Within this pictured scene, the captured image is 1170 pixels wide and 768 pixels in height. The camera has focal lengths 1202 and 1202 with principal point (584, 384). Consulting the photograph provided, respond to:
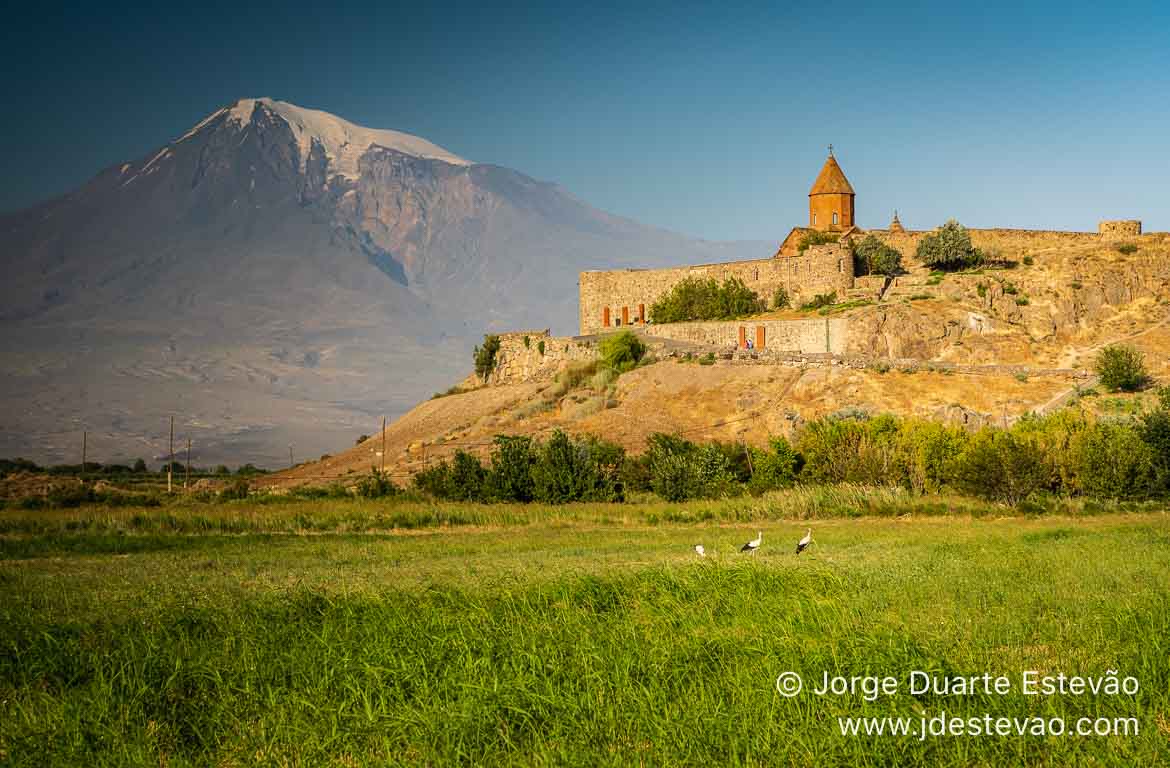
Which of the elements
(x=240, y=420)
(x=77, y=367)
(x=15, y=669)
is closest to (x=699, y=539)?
(x=15, y=669)

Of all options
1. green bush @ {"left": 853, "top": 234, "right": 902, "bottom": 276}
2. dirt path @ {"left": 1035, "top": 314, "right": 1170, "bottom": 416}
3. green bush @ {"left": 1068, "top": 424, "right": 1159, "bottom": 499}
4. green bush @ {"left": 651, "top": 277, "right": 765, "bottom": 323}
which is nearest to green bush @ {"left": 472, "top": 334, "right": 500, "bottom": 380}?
green bush @ {"left": 651, "top": 277, "right": 765, "bottom": 323}

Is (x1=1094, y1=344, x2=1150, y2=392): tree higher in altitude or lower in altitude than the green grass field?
higher

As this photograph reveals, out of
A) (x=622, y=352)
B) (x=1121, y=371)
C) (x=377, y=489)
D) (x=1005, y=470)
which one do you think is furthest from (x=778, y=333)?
(x=377, y=489)

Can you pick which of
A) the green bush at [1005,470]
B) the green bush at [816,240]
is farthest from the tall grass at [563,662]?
the green bush at [816,240]

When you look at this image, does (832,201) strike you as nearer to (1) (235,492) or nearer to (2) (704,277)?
(2) (704,277)

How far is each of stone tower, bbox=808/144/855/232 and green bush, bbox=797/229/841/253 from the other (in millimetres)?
1925

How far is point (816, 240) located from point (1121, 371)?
74.0 ft

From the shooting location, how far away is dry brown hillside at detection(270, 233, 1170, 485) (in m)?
41.5

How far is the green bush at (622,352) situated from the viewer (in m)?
50.0

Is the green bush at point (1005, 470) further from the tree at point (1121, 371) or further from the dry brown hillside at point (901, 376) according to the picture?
the tree at point (1121, 371)

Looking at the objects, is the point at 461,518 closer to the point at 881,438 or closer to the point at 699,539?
the point at 699,539

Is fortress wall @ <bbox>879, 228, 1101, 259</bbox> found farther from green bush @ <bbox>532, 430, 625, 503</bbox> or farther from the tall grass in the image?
the tall grass

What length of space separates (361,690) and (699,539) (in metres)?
14.8

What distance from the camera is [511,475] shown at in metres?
35.1
